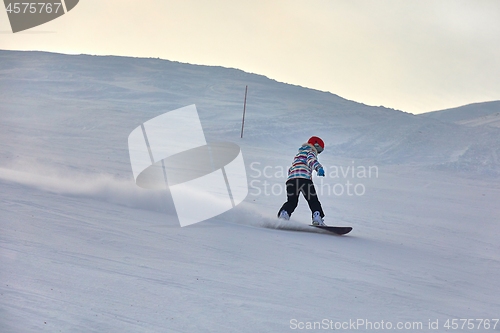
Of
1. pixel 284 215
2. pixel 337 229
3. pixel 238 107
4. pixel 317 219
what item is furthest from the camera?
pixel 238 107

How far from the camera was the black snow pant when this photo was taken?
358 inches

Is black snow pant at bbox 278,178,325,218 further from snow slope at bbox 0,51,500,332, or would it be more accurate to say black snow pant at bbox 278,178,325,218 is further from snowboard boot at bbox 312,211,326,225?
snow slope at bbox 0,51,500,332

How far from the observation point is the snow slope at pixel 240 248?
13.4 ft

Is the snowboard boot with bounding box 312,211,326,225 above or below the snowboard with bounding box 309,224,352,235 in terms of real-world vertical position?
above

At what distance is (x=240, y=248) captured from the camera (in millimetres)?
6555

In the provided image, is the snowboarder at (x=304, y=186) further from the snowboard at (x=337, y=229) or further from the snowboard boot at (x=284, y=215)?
the snowboard at (x=337, y=229)

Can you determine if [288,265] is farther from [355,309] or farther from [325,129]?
[325,129]

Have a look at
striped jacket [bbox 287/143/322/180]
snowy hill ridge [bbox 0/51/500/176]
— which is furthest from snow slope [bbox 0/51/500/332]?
snowy hill ridge [bbox 0/51/500/176]

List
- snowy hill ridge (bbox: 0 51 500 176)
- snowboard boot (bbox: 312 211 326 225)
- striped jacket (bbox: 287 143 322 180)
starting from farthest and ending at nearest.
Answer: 1. snowy hill ridge (bbox: 0 51 500 176)
2. striped jacket (bbox: 287 143 322 180)
3. snowboard boot (bbox: 312 211 326 225)

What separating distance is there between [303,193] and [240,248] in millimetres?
2714

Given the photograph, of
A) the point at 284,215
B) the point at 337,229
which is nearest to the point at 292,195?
the point at 284,215

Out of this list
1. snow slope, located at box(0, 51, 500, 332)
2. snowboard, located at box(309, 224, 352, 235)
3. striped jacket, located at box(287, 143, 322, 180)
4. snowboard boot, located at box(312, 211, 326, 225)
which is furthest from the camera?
striped jacket, located at box(287, 143, 322, 180)

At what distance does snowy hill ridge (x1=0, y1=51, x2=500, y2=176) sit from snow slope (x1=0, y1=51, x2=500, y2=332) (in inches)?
49.4

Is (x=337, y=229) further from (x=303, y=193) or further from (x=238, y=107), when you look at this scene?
(x=238, y=107)
